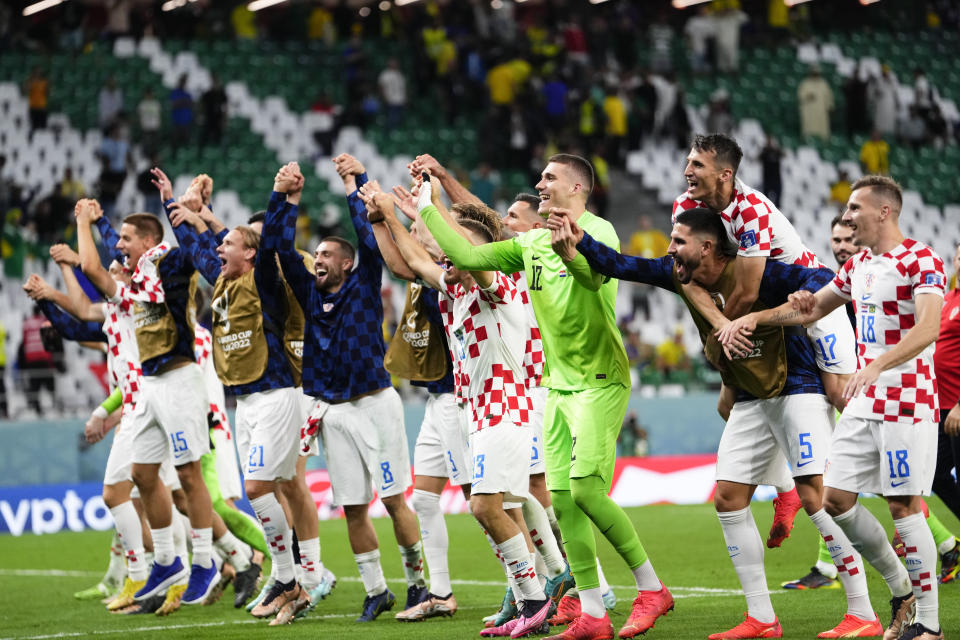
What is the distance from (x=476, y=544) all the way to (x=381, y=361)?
5.81 meters

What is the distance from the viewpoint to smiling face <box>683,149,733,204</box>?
7.25 m

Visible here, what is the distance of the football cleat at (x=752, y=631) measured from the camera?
708 cm

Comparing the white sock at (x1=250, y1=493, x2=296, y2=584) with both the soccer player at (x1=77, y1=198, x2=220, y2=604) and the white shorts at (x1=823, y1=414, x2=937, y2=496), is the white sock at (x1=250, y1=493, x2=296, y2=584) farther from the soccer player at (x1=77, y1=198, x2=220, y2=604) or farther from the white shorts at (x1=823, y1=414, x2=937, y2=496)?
the white shorts at (x1=823, y1=414, x2=937, y2=496)

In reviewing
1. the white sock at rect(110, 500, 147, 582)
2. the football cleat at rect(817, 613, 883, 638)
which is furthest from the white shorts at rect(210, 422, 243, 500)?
the football cleat at rect(817, 613, 883, 638)

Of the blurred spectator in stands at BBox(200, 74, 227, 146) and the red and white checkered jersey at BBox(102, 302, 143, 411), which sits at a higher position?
the blurred spectator in stands at BBox(200, 74, 227, 146)

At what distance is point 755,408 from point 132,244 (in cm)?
530

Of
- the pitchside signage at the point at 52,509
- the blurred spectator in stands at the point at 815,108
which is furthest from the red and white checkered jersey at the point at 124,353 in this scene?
the blurred spectator in stands at the point at 815,108

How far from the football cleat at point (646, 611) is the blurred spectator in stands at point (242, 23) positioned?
917 inches

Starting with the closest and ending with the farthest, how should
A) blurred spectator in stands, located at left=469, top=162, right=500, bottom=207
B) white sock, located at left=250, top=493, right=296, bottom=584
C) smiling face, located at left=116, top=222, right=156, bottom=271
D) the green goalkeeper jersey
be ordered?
1. the green goalkeeper jersey
2. white sock, located at left=250, top=493, right=296, bottom=584
3. smiling face, located at left=116, top=222, right=156, bottom=271
4. blurred spectator in stands, located at left=469, top=162, right=500, bottom=207

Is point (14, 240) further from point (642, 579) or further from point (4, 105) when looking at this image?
point (642, 579)

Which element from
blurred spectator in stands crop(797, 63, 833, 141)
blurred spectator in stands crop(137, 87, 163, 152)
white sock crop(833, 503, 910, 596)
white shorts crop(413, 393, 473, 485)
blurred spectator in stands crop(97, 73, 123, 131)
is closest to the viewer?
white sock crop(833, 503, 910, 596)

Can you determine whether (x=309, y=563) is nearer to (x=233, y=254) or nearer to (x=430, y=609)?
(x=430, y=609)

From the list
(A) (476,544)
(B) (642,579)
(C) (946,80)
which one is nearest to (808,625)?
(B) (642,579)

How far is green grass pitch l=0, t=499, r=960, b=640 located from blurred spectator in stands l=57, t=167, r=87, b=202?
25.4 feet
